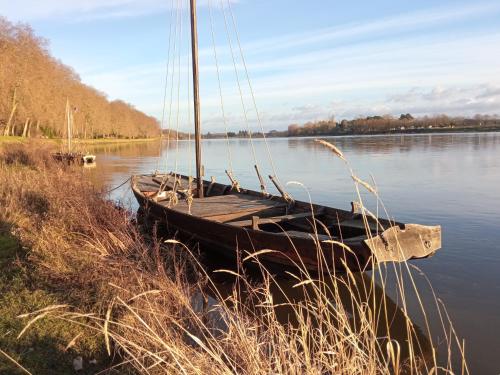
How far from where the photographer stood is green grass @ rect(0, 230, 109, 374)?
13.2 feet

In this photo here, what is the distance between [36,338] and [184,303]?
6.43 feet

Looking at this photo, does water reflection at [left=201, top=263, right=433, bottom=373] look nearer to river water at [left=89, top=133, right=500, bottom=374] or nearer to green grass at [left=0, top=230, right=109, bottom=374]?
river water at [left=89, top=133, right=500, bottom=374]

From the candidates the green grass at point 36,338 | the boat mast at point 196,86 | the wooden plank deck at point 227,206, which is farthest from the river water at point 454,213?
the green grass at point 36,338

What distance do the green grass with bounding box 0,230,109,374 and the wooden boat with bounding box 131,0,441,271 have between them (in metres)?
2.15

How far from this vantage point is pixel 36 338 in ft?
14.5

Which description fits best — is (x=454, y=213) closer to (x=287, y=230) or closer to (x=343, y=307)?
(x=287, y=230)

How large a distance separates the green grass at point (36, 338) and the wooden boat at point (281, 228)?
2.15m

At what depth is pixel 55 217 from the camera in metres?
8.43

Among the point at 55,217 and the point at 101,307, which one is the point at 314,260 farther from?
the point at 55,217

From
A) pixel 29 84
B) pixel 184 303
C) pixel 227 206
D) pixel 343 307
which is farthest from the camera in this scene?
pixel 29 84

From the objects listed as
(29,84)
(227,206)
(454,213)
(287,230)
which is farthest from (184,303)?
(29,84)

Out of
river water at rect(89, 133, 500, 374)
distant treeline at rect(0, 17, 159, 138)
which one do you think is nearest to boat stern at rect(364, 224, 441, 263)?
river water at rect(89, 133, 500, 374)

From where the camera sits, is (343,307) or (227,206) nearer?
(343,307)

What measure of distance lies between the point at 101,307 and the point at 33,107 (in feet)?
133
